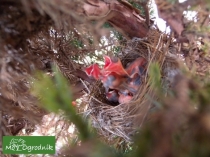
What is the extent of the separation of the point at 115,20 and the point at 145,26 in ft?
0.22

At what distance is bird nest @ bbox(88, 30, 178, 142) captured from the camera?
477 millimetres

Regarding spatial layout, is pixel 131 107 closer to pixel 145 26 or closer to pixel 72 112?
pixel 145 26

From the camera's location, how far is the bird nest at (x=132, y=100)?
1.57 feet

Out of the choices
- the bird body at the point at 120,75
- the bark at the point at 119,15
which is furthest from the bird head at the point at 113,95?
the bark at the point at 119,15

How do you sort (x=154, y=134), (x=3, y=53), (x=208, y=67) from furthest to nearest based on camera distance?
(x=208, y=67) < (x=3, y=53) < (x=154, y=134)

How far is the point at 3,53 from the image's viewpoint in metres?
0.33

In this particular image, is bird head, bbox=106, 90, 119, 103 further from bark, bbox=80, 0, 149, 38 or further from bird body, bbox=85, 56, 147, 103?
bark, bbox=80, 0, 149, 38

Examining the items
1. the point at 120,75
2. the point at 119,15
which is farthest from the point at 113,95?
the point at 119,15

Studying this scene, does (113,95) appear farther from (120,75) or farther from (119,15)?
(119,15)

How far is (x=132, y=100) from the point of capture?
20.3 inches

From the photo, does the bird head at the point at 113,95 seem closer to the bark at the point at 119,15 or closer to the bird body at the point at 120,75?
the bird body at the point at 120,75

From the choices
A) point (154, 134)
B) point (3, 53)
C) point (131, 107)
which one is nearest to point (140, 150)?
point (154, 134)

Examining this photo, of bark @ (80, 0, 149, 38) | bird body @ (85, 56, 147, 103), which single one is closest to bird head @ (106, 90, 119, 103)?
bird body @ (85, 56, 147, 103)

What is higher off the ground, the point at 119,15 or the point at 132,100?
the point at 119,15
